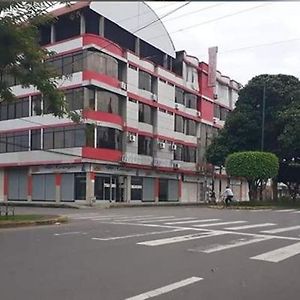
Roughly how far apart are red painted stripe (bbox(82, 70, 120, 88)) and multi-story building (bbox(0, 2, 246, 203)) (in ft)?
0.27

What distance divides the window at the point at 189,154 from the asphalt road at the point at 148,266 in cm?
3951

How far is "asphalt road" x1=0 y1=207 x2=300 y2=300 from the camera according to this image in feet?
22.2

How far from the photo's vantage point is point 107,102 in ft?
134

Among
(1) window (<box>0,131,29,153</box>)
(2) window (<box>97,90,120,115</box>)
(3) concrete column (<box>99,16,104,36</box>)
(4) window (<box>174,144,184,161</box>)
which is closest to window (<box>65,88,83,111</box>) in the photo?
(2) window (<box>97,90,120,115</box>)

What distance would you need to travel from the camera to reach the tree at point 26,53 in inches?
552

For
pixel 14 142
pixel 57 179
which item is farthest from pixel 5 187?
pixel 57 179

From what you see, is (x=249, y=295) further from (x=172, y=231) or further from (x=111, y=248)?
(x=172, y=231)

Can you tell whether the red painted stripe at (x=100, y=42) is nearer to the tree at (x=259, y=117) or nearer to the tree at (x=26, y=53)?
the tree at (x=259, y=117)

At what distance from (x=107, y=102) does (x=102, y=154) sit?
14.4 ft

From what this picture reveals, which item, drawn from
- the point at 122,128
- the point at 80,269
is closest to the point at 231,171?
the point at 122,128

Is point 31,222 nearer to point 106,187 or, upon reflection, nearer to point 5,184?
point 106,187

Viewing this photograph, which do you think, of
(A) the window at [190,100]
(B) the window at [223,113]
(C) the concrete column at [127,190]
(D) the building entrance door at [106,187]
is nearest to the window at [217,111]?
(B) the window at [223,113]

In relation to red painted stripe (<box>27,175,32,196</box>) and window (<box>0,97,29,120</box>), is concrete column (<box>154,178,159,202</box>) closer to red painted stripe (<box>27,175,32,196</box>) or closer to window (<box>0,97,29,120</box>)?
red painted stripe (<box>27,175,32,196</box>)

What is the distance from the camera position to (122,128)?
42.8 meters
